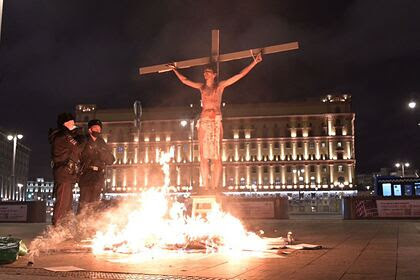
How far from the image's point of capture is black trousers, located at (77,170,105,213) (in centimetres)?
1026

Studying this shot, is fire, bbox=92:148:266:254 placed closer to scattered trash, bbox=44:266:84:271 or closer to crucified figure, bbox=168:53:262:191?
crucified figure, bbox=168:53:262:191

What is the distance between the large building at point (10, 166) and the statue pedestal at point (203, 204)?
11768 centimetres

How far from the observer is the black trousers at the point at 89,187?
10.3 metres

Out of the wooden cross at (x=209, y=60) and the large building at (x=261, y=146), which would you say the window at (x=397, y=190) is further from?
the large building at (x=261, y=146)

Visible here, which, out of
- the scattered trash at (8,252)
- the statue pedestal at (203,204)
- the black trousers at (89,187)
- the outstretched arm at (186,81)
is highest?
the outstretched arm at (186,81)

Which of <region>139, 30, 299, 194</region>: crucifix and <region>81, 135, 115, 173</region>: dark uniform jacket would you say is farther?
<region>139, 30, 299, 194</region>: crucifix

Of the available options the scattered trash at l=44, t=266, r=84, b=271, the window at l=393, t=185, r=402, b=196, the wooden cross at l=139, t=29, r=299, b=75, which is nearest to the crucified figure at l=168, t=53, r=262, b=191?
the wooden cross at l=139, t=29, r=299, b=75

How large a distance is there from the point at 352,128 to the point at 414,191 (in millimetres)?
77363

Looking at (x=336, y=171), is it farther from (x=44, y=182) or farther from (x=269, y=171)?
(x=44, y=182)

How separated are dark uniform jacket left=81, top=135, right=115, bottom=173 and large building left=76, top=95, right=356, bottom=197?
318 ft

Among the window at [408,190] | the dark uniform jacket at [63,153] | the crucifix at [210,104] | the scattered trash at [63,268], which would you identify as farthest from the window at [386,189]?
the scattered trash at [63,268]

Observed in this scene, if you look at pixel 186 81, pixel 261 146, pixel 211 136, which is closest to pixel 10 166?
pixel 261 146

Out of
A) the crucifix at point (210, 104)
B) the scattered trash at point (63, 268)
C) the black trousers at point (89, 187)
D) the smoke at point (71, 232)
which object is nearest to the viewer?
the scattered trash at point (63, 268)

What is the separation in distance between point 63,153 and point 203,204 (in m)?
3.62
